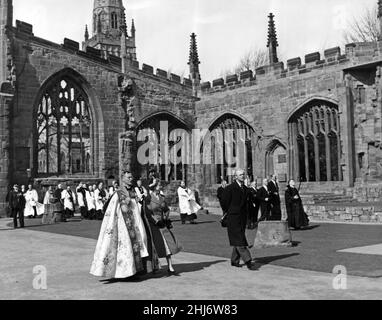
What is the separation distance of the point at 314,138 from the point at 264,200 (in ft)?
35.8

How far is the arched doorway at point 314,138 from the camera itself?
23125 mm

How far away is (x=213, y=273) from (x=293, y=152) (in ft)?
59.8

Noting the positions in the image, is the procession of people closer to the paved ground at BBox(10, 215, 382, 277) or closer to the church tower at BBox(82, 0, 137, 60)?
the paved ground at BBox(10, 215, 382, 277)

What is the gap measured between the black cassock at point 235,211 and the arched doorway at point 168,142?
1910 centimetres

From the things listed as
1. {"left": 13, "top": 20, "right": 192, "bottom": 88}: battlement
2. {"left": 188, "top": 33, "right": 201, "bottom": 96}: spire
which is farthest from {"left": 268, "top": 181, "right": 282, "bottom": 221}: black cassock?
{"left": 188, "top": 33, "right": 201, "bottom": 96}: spire

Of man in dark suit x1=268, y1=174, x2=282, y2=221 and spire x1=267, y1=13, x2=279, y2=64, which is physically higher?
spire x1=267, y1=13, x2=279, y2=64

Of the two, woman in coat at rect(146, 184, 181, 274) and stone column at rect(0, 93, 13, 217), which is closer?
woman in coat at rect(146, 184, 181, 274)

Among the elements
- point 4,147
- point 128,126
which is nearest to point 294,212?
point 4,147

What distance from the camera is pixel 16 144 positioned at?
74.0 feet

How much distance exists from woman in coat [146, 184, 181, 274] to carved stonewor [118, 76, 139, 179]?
18.2 m

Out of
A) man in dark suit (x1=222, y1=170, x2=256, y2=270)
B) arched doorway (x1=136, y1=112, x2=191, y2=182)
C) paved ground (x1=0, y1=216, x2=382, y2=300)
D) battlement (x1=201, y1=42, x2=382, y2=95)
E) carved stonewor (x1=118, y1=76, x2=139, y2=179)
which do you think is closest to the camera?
paved ground (x1=0, y1=216, x2=382, y2=300)

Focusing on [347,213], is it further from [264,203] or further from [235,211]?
[235,211]

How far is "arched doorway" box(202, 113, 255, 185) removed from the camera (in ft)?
90.9
